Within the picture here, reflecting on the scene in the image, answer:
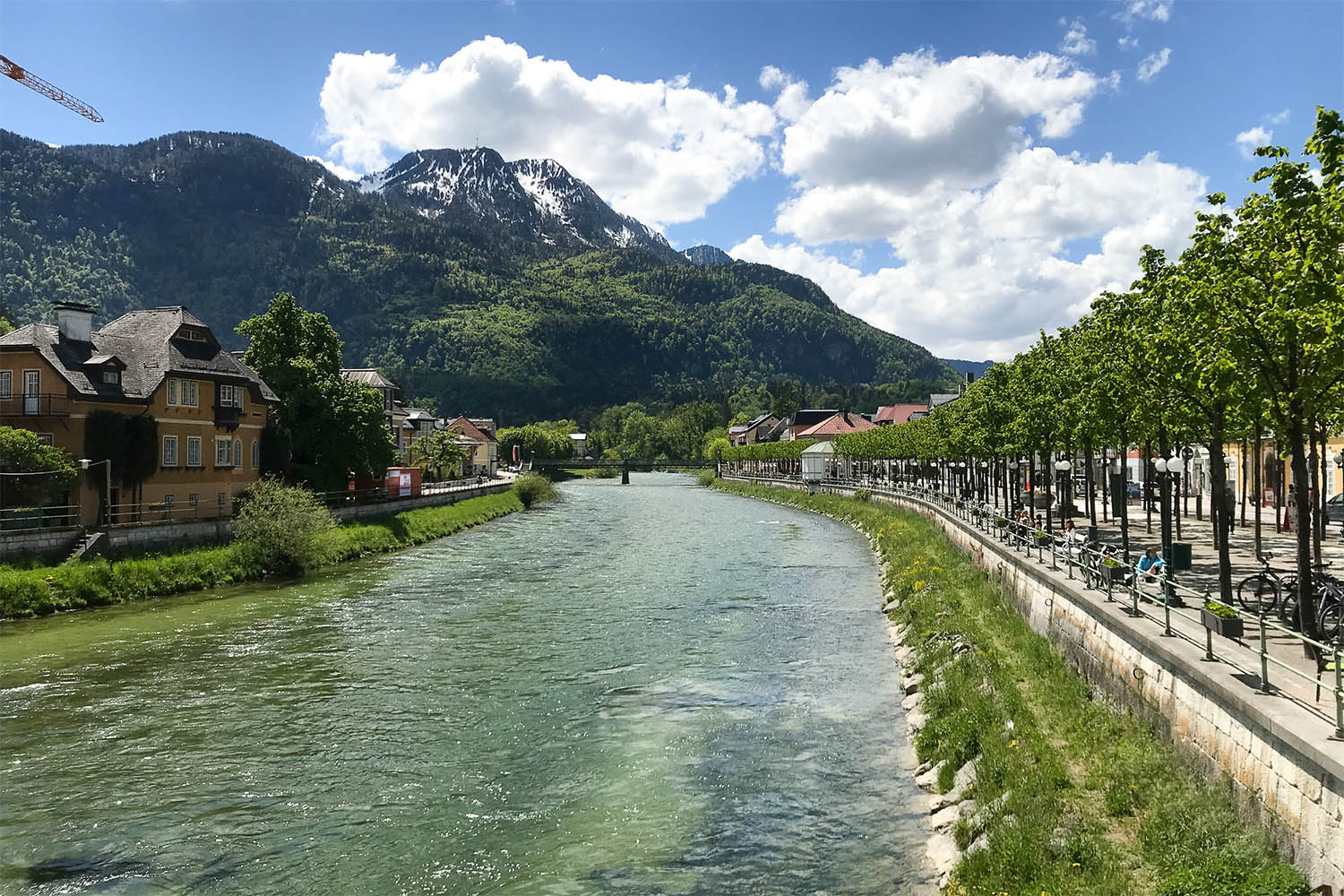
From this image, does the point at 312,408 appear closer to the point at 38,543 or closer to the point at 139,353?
the point at 139,353

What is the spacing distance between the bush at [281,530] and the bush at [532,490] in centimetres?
5057

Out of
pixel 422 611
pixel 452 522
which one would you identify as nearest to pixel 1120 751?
pixel 422 611

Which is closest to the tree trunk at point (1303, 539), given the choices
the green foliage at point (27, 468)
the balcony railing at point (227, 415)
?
the green foliage at point (27, 468)

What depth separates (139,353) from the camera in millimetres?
46000

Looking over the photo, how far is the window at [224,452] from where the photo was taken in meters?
47.9

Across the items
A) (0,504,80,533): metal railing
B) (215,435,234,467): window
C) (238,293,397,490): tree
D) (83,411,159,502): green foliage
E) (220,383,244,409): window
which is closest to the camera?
(0,504,80,533): metal railing

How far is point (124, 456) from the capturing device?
4116 cm

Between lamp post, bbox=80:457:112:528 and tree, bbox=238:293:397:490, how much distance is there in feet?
47.4

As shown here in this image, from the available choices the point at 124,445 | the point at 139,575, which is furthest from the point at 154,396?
the point at 139,575

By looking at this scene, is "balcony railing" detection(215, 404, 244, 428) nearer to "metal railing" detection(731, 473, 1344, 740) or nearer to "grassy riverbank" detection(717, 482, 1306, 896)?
"metal railing" detection(731, 473, 1344, 740)

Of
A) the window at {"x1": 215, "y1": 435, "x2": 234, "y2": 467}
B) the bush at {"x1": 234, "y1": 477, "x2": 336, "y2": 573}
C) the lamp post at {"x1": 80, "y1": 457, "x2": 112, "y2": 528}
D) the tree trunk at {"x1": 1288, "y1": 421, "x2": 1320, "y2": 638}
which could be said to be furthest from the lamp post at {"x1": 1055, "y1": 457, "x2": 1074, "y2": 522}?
the window at {"x1": 215, "y1": 435, "x2": 234, "y2": 467}

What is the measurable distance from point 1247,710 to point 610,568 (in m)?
34.6

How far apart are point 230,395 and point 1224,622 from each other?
4889cm

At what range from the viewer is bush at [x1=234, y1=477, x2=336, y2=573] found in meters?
41.2
